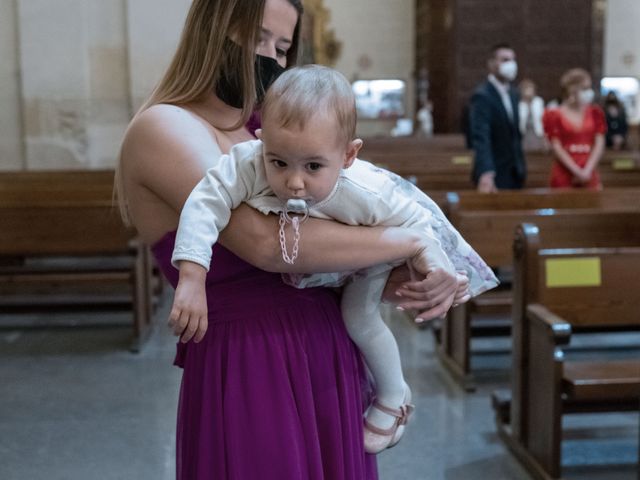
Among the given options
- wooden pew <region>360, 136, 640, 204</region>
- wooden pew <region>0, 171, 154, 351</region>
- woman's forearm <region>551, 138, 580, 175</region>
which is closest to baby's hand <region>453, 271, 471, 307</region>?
wooden pew <region>0, 171, 154, 351</region>

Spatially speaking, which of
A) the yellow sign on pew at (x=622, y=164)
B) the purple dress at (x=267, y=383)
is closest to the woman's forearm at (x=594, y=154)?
the yellow sign on pew at (x=622, y=164)

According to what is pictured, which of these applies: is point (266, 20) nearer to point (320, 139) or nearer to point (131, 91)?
point (320, 139)

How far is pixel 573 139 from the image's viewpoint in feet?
22.5

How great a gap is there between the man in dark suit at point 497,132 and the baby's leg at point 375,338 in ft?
15.3

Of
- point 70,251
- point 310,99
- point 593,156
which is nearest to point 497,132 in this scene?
point 593,156

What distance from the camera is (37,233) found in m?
5.84

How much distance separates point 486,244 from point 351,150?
11.3 feet

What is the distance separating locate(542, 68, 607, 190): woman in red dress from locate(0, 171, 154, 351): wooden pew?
10.9ft

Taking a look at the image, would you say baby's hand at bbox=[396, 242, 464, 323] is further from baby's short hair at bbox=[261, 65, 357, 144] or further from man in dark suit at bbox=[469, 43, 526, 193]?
man in dark suit at bbox=[469, 43, 526, 193]

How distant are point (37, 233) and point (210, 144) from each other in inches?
181

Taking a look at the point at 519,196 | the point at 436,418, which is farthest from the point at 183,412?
the point at 519,196

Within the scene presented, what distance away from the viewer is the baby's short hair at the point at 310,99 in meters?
1.37

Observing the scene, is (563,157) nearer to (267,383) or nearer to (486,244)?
(486,244)

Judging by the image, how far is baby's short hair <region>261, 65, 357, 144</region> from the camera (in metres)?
1.37
